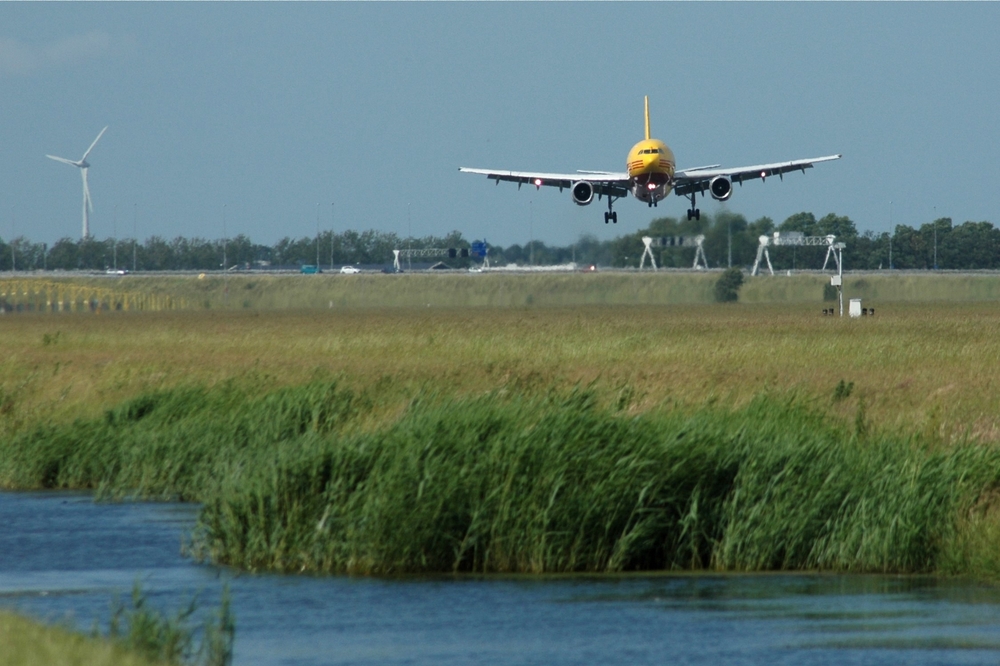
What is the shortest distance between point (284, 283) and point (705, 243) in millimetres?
54629

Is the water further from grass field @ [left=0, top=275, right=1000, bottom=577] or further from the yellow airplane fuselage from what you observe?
the yellow airplane fuselage

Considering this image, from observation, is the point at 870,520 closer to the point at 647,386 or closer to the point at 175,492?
the point at 647,386

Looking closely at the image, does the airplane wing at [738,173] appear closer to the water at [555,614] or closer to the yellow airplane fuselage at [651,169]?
the yellow airplane fuselage at [651,169]

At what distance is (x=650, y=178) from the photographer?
7012 cm

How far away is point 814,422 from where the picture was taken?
25828mm

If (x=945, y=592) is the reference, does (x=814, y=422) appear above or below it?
above

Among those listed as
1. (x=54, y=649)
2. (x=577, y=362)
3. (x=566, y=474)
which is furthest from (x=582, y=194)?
(x=54, y=649)

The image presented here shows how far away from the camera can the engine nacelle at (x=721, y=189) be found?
72812mm

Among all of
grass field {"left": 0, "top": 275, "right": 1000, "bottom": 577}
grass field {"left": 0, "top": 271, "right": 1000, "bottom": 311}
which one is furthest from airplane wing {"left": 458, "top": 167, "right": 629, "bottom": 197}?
grass field {"left": 0, "top": 271, "right": 1000, "bottom": 311}

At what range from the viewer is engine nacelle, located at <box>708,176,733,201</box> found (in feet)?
239

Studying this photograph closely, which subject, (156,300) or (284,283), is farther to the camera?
(284,283)

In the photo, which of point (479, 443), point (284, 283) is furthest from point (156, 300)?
point (479, 443)

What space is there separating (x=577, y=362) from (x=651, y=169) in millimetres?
24631

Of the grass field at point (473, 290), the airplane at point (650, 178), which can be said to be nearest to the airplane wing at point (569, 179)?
the airplane at point (650, 178)
